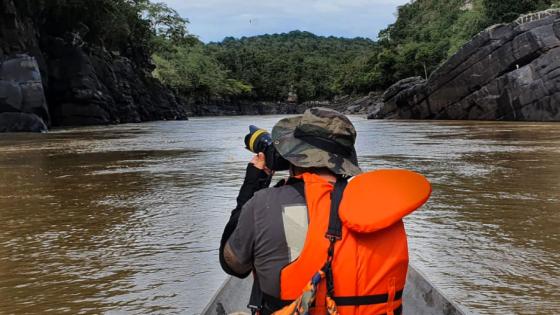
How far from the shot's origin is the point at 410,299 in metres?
3.36

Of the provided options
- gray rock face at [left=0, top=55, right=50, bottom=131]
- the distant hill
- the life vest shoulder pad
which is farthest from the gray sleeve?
the distant hill

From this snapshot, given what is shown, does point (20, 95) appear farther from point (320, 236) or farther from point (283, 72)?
point (283, 72)

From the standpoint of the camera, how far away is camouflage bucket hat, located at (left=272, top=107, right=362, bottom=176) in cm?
202

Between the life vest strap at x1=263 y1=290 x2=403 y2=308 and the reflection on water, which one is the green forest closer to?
the reflection on water

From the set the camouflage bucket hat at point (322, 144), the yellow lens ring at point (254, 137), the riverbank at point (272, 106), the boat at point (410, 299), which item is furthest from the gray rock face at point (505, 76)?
the camouflage bucket hat at point (322, 144)

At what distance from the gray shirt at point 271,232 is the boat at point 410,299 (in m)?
0.95

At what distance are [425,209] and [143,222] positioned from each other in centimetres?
342

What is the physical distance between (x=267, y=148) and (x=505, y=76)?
3325 centimetres

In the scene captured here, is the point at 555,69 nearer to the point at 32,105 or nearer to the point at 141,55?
the point at 32,105

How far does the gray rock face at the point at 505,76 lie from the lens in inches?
1188

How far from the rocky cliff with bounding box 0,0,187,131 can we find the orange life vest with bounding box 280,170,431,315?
88.6ft

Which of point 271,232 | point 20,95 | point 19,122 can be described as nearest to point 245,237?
point 271,232

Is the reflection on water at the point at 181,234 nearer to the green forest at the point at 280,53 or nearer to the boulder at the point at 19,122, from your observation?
the boulder at the point at 19,122

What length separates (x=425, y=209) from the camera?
7.19 meters
